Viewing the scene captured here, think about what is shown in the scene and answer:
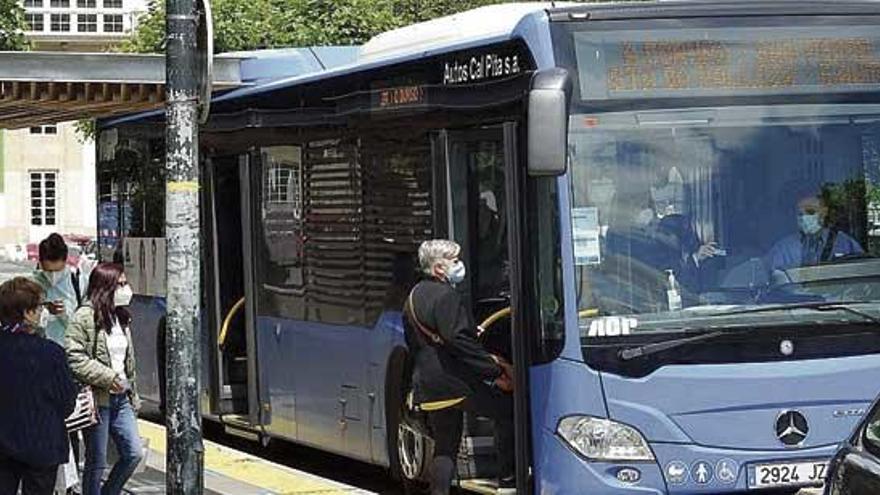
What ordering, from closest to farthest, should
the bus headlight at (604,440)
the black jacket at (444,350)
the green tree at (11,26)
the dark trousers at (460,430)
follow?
the bus headlight at (604,440), the black jacket at (444,350), the dark trousers at (460,430), the green tree at (11,26)

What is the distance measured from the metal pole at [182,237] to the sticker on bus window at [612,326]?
6.40ft

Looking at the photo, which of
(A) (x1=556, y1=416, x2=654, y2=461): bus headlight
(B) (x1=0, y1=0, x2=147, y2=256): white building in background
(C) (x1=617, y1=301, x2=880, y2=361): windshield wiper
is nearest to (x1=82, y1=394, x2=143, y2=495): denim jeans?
(A) (x1=556, y1=416, x2=654, y2=461): bus headlight

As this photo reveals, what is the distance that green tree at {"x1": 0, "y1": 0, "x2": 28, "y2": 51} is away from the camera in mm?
28641

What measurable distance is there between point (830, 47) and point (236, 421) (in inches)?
261

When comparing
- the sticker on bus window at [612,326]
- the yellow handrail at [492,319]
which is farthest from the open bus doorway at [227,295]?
the sticker on bus window at [612,326]

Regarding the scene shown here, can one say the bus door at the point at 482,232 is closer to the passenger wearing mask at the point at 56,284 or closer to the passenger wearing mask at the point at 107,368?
the passenger wearing mask at the point at 107,368

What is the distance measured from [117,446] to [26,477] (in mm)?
1862

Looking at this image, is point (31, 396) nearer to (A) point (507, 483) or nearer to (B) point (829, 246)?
(A) point (507, 483)

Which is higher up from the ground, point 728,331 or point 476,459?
point 728,331

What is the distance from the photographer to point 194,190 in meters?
8.48

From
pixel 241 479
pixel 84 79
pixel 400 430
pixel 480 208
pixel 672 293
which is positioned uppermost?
pixel 84 79

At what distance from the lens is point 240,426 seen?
1384 centimetres

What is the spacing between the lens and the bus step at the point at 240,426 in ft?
44.6

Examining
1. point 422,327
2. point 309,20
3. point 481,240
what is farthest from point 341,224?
point 309,20
